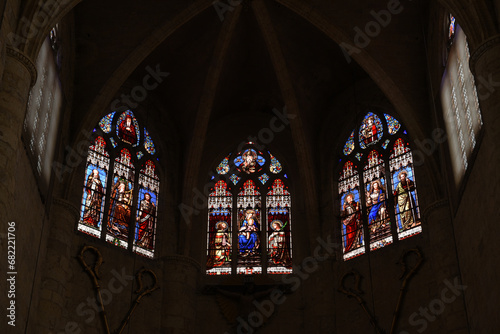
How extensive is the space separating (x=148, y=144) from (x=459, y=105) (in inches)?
320

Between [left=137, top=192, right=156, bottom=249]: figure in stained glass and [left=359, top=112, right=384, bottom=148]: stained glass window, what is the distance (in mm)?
5453

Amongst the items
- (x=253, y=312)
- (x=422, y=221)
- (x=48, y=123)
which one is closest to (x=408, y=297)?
(x=422, y=221)

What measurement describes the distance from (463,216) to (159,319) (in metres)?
6.99

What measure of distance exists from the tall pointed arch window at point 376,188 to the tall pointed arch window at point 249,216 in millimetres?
1544

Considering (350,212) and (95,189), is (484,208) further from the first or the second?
(95,189)

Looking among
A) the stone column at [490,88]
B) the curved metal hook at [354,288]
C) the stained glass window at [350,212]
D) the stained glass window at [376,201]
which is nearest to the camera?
the stone column at [490,88]

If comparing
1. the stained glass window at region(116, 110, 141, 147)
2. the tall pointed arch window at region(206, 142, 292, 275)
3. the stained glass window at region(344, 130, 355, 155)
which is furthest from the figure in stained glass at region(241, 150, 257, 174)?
the stained glass window at region(116, 110, 141, 147)

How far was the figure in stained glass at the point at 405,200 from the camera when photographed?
1627cm

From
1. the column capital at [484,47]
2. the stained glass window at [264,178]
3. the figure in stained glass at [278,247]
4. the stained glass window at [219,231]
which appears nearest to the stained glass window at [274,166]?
the stained glass window at [264,178]

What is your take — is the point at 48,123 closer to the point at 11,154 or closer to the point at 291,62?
the point at 11,154

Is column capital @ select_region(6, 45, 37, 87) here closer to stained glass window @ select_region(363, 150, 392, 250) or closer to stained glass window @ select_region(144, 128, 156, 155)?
stained glass window @ select_region(144, 128, 156, 155)

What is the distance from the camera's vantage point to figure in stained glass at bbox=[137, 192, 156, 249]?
1728cm

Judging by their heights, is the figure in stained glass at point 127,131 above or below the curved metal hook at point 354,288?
above

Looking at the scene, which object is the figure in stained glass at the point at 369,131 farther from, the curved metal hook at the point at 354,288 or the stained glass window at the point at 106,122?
the stained glass window at the point at 106,122
